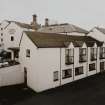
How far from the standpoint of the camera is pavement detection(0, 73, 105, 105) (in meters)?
23.8

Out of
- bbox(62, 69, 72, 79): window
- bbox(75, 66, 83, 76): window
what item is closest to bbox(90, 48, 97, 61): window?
bbox(75, 66, 83, 76): window

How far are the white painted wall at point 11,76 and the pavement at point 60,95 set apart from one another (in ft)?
4.28

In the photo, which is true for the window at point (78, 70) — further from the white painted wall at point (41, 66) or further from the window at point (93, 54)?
the white painted wall at point (41, 66)

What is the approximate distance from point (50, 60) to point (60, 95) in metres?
5.62

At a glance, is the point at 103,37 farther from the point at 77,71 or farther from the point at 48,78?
the point at 48,78

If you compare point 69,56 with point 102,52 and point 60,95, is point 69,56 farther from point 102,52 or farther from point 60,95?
point 102,52

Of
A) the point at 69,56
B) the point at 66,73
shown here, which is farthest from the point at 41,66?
the point at 69,56

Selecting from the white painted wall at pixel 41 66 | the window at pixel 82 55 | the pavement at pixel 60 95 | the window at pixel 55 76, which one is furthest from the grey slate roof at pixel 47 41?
the pavement at pixel 60 95

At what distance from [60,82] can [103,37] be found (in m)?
17.7

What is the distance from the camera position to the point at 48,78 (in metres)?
28.3

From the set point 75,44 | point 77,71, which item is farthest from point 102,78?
point 75,44

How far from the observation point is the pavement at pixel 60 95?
2377 centimetres

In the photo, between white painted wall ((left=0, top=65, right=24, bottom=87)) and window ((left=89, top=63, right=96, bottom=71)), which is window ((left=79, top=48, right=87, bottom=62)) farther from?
white painted wall ((left=0, top=65, right=24, bottom=87))

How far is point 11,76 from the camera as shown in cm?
3058
